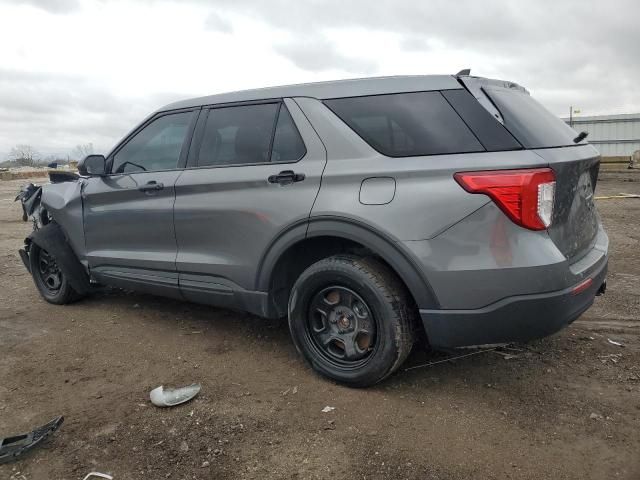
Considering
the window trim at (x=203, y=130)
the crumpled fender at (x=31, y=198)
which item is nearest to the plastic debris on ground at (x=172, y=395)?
the window trim at (x=203, y=130)

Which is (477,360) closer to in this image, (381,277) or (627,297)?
(381,277)

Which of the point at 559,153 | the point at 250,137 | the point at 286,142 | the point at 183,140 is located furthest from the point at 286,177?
the point at 559,153

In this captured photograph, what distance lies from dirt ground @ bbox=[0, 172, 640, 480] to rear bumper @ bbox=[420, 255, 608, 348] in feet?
1.48

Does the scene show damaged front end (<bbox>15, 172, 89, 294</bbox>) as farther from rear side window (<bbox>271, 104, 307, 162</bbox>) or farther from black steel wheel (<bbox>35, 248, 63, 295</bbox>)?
rear side window (<bbox>271, 104, 307, 162</bbox>)

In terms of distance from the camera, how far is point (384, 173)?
2844 mm

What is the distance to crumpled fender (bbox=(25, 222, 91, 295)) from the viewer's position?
4746 millimetres

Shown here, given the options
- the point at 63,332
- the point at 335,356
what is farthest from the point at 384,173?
the point at 63,332

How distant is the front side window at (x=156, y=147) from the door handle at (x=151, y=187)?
0.47ft

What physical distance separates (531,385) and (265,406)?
1.59 metres

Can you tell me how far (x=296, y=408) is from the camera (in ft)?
9.68

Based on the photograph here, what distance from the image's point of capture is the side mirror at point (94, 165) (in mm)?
4316

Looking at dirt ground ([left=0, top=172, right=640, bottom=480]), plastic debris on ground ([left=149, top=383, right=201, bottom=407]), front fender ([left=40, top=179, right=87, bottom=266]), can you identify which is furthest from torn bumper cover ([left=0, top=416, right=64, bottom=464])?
front fender ([left=40, top=179, right=87, bottom=266])

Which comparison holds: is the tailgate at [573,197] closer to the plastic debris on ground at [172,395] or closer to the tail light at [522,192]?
the tail light at [522,192]

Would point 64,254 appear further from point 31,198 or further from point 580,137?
point 580,137
